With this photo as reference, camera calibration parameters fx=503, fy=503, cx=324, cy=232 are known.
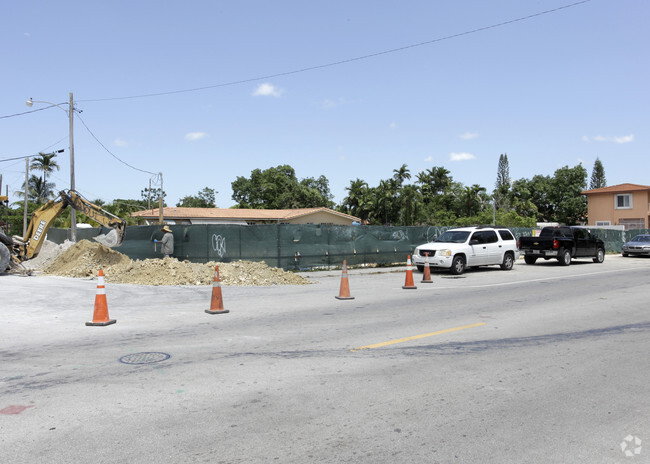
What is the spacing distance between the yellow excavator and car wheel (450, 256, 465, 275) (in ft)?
40.5

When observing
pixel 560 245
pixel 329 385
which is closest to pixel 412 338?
pixel 329 385

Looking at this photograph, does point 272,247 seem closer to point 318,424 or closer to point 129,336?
point 129,336

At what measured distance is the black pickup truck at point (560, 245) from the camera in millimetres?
23438

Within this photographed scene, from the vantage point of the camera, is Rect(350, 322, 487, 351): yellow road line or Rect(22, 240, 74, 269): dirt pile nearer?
Rect(350, 322, 487, 351): yellow road line

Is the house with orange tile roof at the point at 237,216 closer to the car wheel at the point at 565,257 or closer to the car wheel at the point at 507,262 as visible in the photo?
the car wheel at the point at 565,257

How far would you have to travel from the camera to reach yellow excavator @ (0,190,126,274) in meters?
18.7

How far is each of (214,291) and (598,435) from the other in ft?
25.2

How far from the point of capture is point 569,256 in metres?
23.8

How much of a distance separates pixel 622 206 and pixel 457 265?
1880 inches

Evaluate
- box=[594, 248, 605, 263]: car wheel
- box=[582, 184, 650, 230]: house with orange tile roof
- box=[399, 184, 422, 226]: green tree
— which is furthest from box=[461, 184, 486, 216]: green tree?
box=[594, 248, 605, 263]: car wheel

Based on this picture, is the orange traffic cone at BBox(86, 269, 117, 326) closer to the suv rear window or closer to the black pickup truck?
the suv rear window

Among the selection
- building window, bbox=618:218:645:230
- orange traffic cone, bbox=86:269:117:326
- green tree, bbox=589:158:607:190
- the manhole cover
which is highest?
green tree, bbox=589:158:607:190

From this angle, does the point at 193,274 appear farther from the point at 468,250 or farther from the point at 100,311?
the point at 468,250

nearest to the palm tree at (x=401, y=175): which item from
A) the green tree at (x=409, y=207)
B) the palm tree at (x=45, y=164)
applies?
the green tree at (x=409, y=207)
